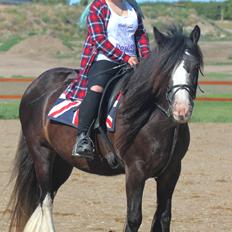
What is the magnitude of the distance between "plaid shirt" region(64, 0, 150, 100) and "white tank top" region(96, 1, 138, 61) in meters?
0.05

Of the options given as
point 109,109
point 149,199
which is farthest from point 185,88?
point 149,199

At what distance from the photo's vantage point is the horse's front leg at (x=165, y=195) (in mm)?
5746

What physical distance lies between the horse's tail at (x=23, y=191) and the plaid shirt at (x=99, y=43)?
1115mm

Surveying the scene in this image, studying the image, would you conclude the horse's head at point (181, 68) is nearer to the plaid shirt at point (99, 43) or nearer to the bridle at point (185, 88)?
the bridle at point (185, 88)

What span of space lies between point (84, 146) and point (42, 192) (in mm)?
1077

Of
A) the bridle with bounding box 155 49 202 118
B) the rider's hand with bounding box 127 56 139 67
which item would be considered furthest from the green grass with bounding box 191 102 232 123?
the bridle with bounding box 155 49 202 118

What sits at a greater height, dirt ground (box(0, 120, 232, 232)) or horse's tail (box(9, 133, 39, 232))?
horse's tail (box(9, 133, 39, 232))

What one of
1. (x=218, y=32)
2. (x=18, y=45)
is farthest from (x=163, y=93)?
(x=218, y=32)

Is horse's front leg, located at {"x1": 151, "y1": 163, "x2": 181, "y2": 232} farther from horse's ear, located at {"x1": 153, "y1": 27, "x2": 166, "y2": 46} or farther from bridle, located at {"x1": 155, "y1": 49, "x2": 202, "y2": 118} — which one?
horse's ear, located at {"x1": 153, "y1": 27, "x2": 166, "y2": 46}

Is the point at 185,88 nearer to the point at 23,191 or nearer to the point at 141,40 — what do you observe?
the point at 141,40

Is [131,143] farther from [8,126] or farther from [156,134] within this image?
[8,126]

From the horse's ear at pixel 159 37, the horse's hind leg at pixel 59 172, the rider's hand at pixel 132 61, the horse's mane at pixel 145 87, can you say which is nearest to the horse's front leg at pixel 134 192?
the horse's mane at pixel 145 87

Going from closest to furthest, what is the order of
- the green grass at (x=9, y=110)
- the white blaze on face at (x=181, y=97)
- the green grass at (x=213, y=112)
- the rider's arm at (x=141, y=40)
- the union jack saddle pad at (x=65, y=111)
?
the white blaze on face at (x=181, y=97) < the rider's arm at (x=141, y=40) < the union jack saddle pad at (x=65, y=111) < the green grass at (x=213, y=112) < the green grass at (x=9, y=110)

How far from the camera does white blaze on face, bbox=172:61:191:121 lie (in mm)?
5117
